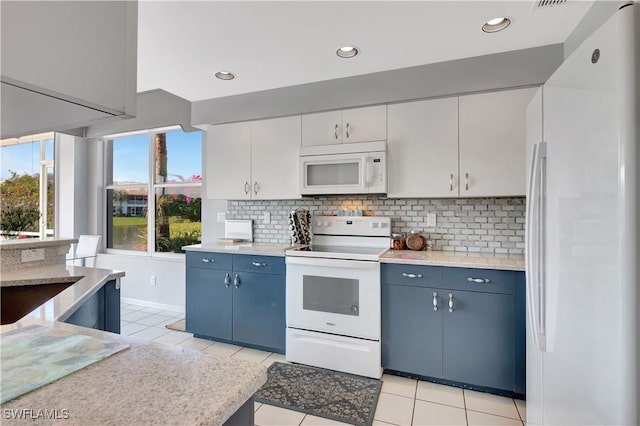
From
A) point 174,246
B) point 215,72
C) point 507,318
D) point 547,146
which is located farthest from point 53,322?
point 174,246

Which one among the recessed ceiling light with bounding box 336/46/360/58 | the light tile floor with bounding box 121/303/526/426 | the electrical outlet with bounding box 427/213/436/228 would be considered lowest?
the light tile floor with bounding box 121/303/526/426

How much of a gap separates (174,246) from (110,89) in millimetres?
3996

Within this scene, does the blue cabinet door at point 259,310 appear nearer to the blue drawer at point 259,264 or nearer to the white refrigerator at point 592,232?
the blue drawer at point 259,264

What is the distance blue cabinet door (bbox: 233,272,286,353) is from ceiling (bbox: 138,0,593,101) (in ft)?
5.80

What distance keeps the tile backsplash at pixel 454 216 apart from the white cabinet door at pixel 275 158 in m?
0.26

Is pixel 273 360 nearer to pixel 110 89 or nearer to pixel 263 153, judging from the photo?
pixel 263 153

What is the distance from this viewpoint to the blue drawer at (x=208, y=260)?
300 centimetres

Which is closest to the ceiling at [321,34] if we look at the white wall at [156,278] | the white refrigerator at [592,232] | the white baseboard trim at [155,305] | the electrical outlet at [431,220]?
the white refrigerator at [592,232]

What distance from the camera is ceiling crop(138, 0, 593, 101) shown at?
1.86m

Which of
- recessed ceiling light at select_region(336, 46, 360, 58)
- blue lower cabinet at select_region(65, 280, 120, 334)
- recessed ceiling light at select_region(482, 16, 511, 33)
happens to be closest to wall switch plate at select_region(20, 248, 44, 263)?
blue lower cabinet at select_region(65, 280, 120, 334)

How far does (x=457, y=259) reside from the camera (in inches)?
93.1

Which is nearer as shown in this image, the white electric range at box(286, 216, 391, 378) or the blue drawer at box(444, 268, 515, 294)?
the blue drawer at box(444, 268, 515, 294)

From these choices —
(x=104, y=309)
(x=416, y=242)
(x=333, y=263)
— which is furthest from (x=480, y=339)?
(x=104, y=309)

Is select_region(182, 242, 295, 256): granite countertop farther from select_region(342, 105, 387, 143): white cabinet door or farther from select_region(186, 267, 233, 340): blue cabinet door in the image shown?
select_region(342, 105, 387, 143): white cabinet door
